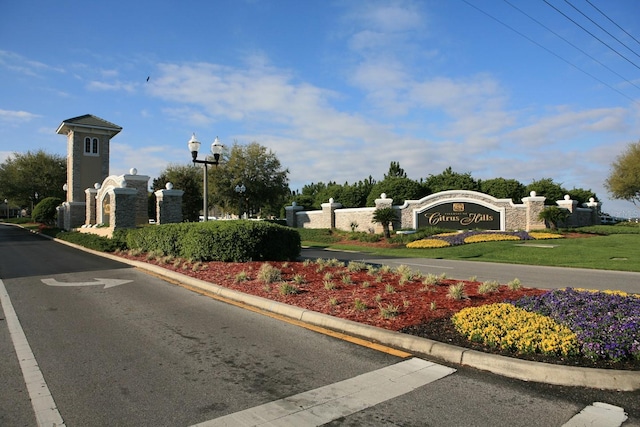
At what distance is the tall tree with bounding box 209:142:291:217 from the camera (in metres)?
43.6

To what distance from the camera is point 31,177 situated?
2133 inches

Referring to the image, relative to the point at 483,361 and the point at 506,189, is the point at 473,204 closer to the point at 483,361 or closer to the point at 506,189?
the point at 506,189

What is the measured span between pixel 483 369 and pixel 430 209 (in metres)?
26.6

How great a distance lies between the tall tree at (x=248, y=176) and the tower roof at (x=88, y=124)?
10664 millimetres

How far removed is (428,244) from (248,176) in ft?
80.2

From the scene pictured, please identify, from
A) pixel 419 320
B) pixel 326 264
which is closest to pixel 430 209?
pixel 326 264

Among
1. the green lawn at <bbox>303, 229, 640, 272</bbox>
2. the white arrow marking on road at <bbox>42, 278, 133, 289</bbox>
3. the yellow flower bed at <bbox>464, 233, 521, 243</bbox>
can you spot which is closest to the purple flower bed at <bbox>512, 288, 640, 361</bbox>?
the white arrow marking on road at <bbox>42, 278, 133, 289</bbox>

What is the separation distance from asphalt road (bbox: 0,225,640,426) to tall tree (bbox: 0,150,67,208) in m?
56.3

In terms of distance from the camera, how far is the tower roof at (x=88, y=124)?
41966mm

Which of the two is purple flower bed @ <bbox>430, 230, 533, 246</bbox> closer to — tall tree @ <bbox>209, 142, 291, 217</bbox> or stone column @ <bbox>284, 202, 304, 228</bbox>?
stone column @ <bbox>284, 202, 304, 228</bbox>

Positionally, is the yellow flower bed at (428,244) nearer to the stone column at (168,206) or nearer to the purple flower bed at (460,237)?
the purple flower bed at (460,237)

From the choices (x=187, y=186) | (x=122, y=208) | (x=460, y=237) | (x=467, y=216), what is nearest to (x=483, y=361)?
(x=460, y=237)

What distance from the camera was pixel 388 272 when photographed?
34.9 ft

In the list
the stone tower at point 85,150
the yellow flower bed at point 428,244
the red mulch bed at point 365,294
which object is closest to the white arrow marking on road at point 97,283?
the red mulch bed at point 365,294
